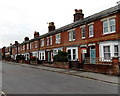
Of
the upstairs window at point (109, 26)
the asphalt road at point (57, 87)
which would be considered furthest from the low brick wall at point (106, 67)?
the upstairs window at point (109, 26)

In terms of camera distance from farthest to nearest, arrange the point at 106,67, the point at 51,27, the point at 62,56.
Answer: the point at 51,27, the point at 62,56, the point at 106,67

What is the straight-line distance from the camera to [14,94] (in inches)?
364

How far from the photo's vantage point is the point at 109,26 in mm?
20750

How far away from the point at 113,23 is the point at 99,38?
2849mm

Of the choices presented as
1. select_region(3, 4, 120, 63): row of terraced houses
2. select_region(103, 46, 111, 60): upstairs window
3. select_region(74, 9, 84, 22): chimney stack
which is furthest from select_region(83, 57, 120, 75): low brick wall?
select_region(74, 9, 84, 22): chimney stack

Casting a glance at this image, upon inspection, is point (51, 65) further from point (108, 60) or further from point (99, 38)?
point (108, 60)

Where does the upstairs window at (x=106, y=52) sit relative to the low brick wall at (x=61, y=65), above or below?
above

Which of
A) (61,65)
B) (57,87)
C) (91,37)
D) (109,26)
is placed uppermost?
(109,26)

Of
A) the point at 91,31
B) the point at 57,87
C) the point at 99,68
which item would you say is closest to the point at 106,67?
the point at 99,68

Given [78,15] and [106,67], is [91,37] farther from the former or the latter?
[78,15]

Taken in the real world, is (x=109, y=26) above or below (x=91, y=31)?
above

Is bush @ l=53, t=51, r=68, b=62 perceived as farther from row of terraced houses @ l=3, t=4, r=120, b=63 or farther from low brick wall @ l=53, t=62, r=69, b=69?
row of terraced houses @ l=3, t=4, r=120, b=63

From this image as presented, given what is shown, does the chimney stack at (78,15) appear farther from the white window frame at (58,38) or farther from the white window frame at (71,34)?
the white window frame at (58,38)

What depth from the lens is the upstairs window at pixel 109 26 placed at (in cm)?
2040
